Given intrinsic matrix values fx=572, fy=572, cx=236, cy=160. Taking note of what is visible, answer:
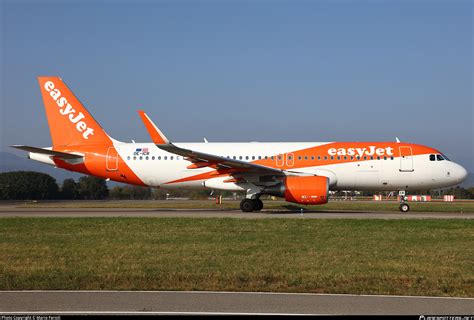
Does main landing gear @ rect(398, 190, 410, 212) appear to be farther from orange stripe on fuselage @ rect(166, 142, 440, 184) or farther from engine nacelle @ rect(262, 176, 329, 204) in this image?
engine nacelle @ rect(262, 176, 329, 204)

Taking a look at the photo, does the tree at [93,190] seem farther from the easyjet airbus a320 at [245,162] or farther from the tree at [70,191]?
the easyjet airbus a320 at [245,162]

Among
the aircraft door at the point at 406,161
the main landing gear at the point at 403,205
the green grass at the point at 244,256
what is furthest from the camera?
the main landing gear at the point at 403,205

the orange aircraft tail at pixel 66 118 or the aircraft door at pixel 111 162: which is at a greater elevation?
the orange aircraft tail at pixel 66 118

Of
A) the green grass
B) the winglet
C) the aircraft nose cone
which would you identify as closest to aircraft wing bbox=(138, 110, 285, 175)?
the winglet

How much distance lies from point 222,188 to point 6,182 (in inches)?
2436

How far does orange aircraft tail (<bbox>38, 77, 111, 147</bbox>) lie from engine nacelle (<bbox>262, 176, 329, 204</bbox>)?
10.7 m

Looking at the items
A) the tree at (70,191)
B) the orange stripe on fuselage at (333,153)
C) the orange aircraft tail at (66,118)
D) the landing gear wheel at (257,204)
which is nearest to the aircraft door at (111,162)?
the orange aircraft tail at (66,118)

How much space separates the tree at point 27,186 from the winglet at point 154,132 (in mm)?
56698

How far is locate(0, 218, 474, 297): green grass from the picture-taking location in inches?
385

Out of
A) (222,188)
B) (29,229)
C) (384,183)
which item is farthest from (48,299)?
(384,183)

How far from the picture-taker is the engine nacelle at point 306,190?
26.2 m

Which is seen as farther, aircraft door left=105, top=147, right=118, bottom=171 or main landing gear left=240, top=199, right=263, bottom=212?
aircraft door left=105, top=147, right=118, bottom=171

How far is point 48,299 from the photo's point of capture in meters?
8.33

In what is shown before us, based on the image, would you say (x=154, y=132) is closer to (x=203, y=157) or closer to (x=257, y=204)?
(x=203, y=157)
